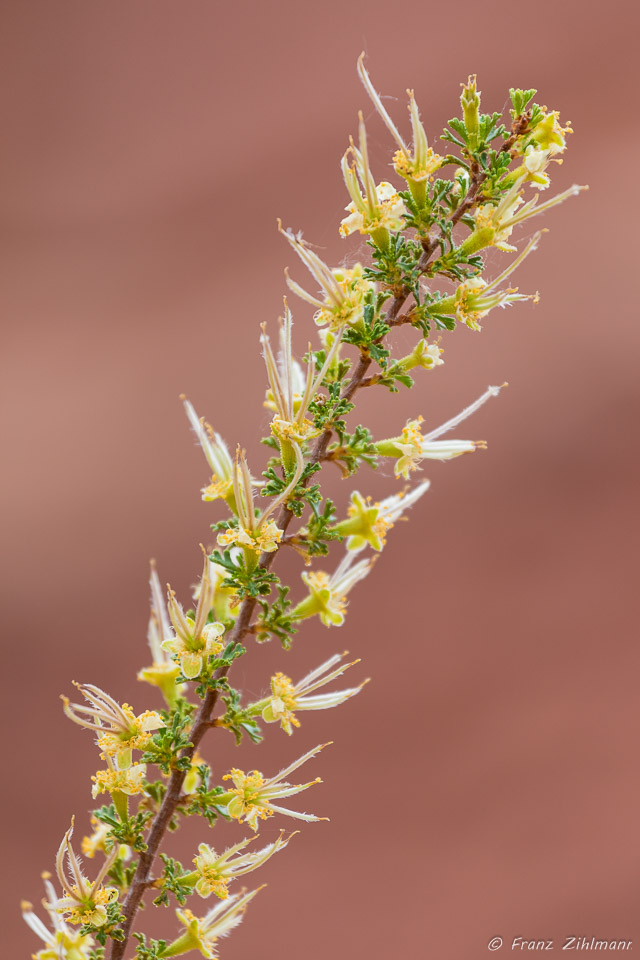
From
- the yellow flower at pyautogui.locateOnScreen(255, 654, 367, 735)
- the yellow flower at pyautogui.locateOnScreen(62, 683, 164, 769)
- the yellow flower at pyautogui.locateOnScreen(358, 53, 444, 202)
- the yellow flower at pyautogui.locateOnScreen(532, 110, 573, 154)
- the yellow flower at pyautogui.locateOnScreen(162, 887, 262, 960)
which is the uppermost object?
the yellow flower at pyautogui.locateOnScreen(358, 53, 444, 202)

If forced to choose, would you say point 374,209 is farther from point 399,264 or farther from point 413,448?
point 413,448

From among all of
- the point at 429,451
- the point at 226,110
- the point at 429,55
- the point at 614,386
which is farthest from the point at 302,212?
the point at 429,451

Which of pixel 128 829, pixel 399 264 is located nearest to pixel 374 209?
pixel 399 264

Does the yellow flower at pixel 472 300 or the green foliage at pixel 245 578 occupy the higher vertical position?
the yellow flower at pixel 472 300

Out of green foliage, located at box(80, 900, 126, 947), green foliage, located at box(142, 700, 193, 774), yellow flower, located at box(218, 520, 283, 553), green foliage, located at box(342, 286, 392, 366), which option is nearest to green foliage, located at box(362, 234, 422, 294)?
green foliage, located at box(342, 286, 392, 366)

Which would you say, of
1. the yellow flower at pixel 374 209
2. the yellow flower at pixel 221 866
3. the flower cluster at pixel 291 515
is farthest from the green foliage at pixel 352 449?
the yellow flower at pixel 221 866

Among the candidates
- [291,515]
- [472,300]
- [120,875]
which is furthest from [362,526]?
[120,875]

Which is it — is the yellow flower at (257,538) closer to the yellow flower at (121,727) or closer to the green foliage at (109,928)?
the yellow flower at (121,727)

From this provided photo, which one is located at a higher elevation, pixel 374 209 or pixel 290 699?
pixel 374 209

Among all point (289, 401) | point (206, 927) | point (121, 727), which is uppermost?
point (289, 401)

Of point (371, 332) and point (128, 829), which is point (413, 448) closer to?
point (371, 332)

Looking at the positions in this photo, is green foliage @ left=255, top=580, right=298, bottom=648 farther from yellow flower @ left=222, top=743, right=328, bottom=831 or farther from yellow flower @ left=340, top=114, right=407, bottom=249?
yellow flower @ left=340, top=114, right=407, bottom=249
